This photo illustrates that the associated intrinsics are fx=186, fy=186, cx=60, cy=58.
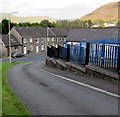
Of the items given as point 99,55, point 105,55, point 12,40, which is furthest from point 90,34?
point 105,55

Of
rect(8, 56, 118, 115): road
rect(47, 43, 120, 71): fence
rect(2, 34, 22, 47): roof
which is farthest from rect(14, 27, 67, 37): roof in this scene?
rect(8, 56, 118, 115): road

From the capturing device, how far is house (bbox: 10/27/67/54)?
54.6m

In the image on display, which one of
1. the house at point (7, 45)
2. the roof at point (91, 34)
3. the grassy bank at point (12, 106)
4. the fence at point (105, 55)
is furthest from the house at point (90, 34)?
the grassy bank at point (12, 106)

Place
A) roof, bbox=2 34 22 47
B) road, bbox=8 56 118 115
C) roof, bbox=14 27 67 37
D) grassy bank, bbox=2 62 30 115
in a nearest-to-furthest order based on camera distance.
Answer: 1. road, bbox=8 56 118 115
2. grassy bank, bbox=2 62 30 115
3. roof, bbox=2 34 22 47
4. roof, bbox=14 27 67 37

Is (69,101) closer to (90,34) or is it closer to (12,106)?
(12,106)

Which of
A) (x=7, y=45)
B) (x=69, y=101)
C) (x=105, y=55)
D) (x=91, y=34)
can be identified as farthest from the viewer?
(x=91, y=34)

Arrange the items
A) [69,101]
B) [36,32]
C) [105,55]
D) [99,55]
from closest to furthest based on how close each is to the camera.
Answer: [69,101] < [105,55] < [99,55] < [36,32]

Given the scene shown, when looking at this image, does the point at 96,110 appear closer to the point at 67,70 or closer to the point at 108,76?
the point at 108,76

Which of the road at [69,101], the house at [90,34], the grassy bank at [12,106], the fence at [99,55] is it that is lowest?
the grassy bank at [12,106]

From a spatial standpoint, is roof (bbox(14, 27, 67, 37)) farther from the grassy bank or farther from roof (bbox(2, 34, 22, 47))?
the grassy bank

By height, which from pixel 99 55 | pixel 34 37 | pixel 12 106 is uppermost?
pixel 34 37

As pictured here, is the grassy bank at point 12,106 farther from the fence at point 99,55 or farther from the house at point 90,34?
the house at point 90,34

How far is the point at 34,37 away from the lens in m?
57.9

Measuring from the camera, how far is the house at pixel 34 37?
54594 mm
